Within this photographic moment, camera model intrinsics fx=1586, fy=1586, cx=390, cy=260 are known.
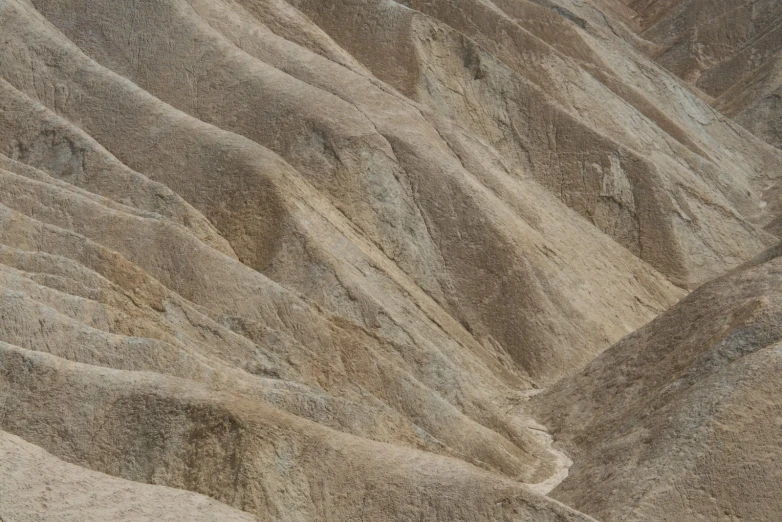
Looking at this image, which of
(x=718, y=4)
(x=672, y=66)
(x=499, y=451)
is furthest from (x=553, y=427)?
(x=718, y=4)

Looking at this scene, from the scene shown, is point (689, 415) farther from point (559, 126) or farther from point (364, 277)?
point (559, 126)

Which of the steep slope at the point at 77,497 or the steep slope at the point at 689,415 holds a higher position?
the steep slope at the point at 689,415

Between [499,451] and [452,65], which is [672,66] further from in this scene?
[499,451]

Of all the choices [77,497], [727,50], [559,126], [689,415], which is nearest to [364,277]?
[689,415]

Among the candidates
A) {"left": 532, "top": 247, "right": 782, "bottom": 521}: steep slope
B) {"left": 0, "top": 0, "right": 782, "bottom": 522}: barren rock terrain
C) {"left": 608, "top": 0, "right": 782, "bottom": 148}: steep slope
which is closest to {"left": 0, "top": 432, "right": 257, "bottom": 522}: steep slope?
{"left": 0, "top": 0, "right": 782, "bottom": 522}: barren rock terrain

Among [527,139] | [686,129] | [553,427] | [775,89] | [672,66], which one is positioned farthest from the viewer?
[672,66]

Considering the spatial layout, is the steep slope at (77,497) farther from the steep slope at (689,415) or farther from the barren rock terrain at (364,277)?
the steep slope at (689,415)

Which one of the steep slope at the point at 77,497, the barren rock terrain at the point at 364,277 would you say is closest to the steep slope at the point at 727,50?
the barren rock terrain at the point at 364,277
